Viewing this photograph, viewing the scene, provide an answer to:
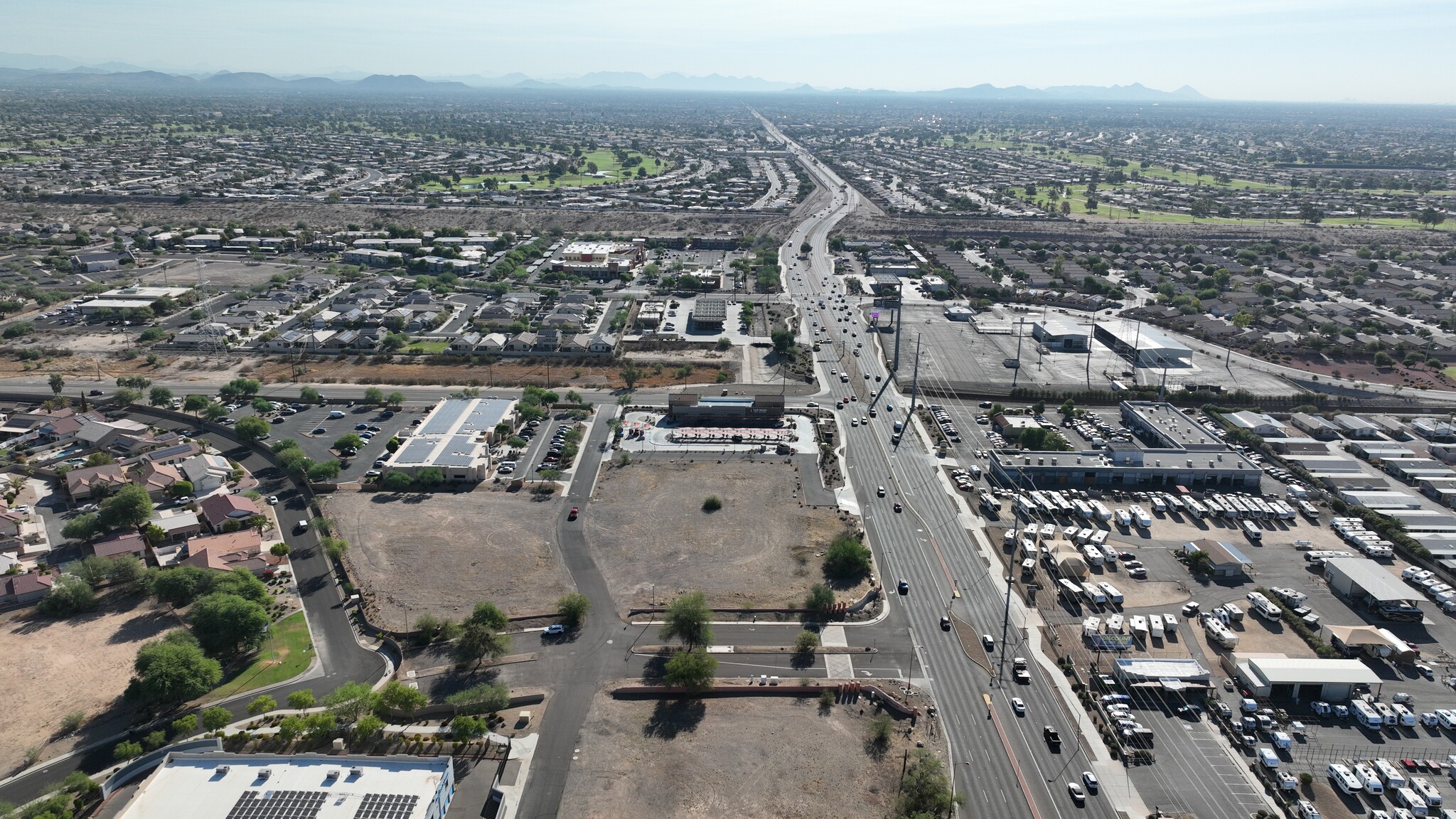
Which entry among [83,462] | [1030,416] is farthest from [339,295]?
[1030,416]

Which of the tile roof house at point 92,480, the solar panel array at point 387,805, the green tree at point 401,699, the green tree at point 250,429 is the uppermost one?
the green tree at point 250,429

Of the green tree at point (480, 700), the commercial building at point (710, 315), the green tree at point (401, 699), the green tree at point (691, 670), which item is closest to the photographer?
Answer: the green tree at point (401, 699)

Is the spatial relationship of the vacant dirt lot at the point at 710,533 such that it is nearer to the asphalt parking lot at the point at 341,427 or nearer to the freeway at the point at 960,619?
the freeway at the point at 960,619

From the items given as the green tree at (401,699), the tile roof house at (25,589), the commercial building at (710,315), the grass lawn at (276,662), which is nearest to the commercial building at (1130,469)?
the commercial building at (710,315)

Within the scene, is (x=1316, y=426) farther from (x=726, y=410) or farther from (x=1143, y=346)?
(x=726, y=410)

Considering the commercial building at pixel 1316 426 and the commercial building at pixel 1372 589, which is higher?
the commercial building at pixel 1316 426

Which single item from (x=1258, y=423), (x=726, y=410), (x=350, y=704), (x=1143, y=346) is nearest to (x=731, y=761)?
(x=350, y=704)
